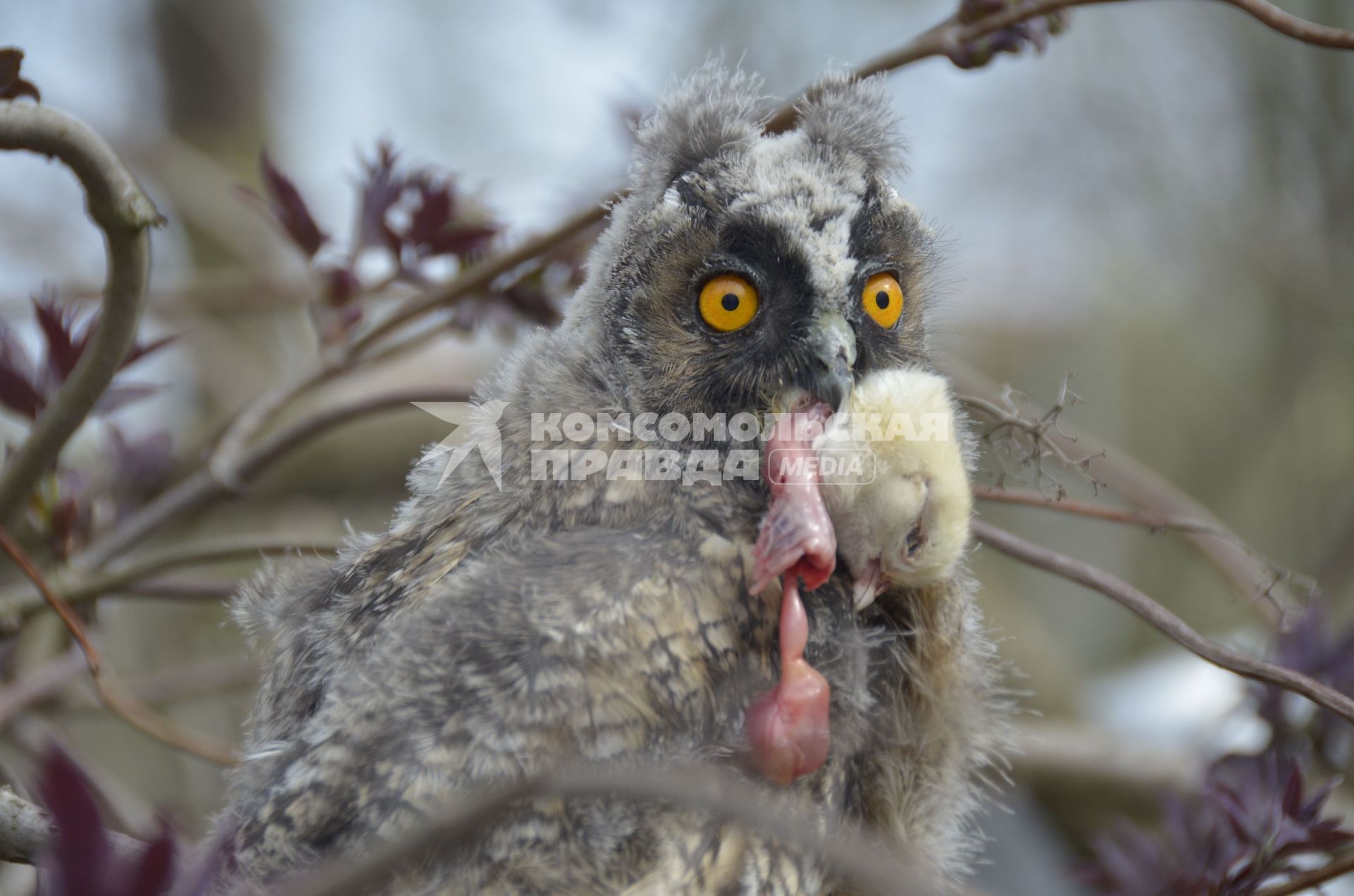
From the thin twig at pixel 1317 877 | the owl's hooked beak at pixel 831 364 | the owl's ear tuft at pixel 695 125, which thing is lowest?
the thin twig at pixel 1317 877

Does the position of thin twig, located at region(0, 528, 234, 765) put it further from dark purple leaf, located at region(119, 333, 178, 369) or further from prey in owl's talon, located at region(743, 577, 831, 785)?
prey in owl's talon, located at region(743, 577, 831, 785)

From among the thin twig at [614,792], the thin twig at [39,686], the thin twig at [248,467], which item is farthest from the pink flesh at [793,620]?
the thin twig at [39,686]

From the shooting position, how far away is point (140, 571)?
6.20ft

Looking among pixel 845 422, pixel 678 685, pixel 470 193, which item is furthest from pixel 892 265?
pixel 470 193

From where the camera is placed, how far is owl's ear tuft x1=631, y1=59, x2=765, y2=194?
65.5 inches

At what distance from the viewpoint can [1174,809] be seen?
1.82 meters

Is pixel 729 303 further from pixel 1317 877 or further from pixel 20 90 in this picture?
pixel 1317 877

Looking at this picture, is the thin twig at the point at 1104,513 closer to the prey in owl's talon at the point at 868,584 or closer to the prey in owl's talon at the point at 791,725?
the prey in owl's talon at the point at 868,584

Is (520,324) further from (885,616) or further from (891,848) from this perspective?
(891,848)

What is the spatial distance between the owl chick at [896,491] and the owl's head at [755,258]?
0.09 metres

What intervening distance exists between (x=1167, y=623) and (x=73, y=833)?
124cm

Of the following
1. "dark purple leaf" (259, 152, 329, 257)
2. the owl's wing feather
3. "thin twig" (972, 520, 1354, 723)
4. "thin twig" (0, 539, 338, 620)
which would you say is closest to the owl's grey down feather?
the owl's wing feather

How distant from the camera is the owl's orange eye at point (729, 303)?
1.58 m

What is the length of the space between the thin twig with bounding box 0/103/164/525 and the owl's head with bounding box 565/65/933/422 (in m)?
0.65
